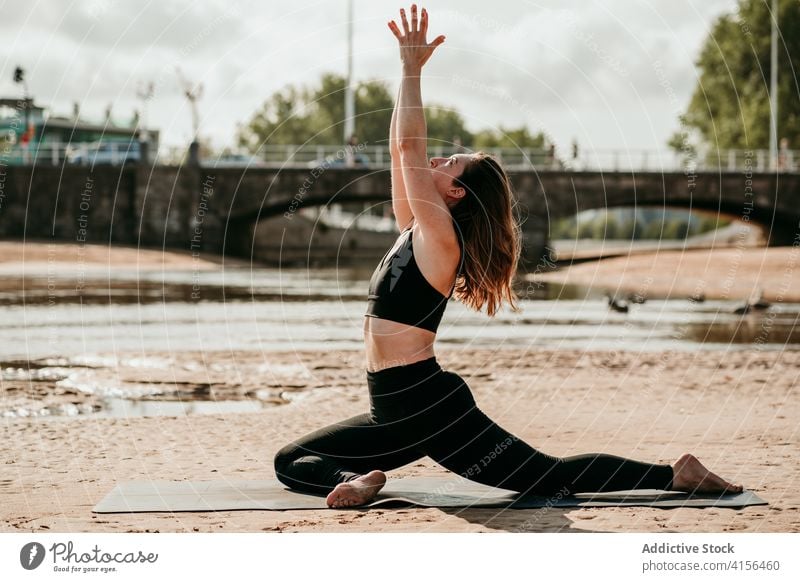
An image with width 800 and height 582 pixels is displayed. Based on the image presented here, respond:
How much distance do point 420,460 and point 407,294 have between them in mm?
2387

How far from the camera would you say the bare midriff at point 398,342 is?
554 centimetres

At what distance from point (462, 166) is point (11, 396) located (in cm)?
663

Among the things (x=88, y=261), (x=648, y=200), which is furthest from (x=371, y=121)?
(x=88, y=261)

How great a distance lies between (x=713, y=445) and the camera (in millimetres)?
7859

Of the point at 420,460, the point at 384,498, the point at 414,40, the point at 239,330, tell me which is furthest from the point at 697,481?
the point at 239,330

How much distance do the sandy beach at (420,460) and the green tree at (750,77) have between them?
56.2 metres

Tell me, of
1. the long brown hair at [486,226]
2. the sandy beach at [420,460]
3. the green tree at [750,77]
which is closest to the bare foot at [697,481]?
the sandy beach at [420,460]

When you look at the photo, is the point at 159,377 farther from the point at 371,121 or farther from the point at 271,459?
the point at 371,121

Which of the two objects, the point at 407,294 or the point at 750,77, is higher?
the point at 750,77

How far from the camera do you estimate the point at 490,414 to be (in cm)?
970

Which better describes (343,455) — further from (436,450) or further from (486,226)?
(486,226)

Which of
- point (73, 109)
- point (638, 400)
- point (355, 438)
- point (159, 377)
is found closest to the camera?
point (355, 438)

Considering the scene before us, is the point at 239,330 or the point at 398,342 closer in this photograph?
the point at 398,342

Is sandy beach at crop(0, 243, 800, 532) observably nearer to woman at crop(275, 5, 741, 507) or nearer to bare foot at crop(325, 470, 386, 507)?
bare foot at crop(325, 470, 386, 507)
